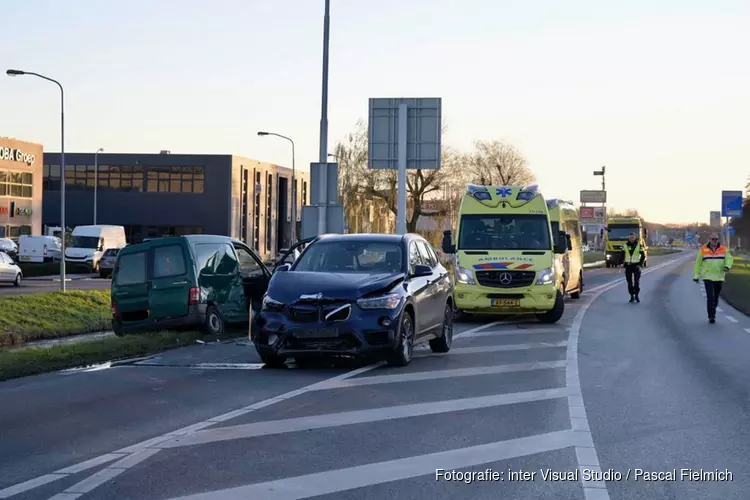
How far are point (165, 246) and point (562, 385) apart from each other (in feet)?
27.4

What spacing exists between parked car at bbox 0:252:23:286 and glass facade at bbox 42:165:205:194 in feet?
156

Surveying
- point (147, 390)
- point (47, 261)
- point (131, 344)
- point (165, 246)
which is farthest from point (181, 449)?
point (47, 261)

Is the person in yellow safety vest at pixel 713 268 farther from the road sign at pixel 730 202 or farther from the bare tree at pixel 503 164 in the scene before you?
the bare tree at pixel 503 164

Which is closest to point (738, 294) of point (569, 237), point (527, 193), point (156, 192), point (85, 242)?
point (569, 237)

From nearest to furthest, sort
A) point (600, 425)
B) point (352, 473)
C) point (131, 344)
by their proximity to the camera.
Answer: point (352, 473)
point (600, 425)
point (131, 344)

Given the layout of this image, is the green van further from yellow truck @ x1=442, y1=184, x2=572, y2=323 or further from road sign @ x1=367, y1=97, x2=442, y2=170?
road sign @ x1=367, y1=97, x2=442, y2=170

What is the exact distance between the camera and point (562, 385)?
36.9 feet

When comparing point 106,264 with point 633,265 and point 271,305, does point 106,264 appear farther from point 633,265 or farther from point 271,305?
point 271,305

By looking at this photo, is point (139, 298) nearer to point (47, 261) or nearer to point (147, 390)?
point (147, 390)

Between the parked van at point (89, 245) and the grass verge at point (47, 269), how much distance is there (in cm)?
29

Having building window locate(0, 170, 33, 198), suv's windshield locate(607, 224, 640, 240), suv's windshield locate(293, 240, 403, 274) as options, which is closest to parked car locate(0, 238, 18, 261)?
building window locate(0, 170, 33, 198)

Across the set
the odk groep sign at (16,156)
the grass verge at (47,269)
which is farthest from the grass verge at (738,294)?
the odk groep sign at (16,156)

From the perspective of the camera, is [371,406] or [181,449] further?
[371,406]

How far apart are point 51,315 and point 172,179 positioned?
63.8m
